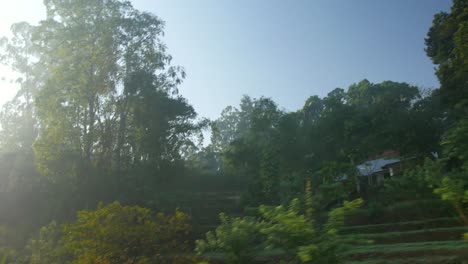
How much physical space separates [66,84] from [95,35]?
2908 millimetres

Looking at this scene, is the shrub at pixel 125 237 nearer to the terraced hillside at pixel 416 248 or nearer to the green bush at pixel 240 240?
the green bush at pixel 240 240

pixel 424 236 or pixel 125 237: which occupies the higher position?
pixel 125 237

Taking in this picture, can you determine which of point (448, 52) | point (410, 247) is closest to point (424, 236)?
point (410, 247)

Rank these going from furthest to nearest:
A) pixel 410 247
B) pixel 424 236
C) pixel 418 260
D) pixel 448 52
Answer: pixel 448 52
pixel 424 236
pixel 410 247
pixel 418 260

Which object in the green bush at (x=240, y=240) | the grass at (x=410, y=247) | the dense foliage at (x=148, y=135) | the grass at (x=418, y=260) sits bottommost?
the grass at (x=418, y=260)

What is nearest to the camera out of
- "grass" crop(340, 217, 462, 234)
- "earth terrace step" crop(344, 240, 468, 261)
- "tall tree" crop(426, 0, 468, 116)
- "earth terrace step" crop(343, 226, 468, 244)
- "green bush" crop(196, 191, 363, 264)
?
"green bush" crop(196, 191, 363, 264)

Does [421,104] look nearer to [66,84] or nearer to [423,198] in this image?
[423,198]

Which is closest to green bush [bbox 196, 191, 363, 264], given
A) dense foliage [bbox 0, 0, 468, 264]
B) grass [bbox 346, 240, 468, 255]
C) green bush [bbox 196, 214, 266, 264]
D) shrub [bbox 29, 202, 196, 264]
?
green bush [bbox 196, 214, 266, 264]

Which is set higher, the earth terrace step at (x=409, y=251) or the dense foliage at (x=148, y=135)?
the dense foliage at (x=148, y=135)

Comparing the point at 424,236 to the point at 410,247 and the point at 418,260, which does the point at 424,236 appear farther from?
the point at 418,260

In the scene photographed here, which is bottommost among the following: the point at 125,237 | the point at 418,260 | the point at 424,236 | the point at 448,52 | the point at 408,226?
the point at 418,260

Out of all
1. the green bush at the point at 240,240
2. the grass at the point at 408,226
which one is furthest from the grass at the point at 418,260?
the grass at the point at 408,226

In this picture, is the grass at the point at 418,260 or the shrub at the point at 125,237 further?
the grass at the point at 418,260

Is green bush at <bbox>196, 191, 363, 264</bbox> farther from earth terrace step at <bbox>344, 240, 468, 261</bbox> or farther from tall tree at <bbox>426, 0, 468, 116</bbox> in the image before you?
tall tree at <bbox>426, 0, 468, 116</bbox>
